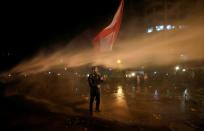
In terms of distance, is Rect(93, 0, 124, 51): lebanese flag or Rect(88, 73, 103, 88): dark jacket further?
Rect(88, 73, 103, 88): dark jacket

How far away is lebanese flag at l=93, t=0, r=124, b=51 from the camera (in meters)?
10.0

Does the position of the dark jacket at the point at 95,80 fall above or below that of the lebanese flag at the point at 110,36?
below

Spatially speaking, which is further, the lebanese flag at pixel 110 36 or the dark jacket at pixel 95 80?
the dark jacket at pixel 95 80

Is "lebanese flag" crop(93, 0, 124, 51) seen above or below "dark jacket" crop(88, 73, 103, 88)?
above

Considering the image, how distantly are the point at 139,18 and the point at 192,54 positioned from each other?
58485 mm

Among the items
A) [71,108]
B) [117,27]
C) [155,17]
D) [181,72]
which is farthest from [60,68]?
[155,17]

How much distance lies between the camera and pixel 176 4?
9456 centimetres

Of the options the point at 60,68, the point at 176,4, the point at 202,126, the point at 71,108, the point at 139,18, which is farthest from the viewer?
the point at 139,18

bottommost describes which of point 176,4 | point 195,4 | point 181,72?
point 181,72

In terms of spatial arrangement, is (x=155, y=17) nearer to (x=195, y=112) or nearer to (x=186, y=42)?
(x=186, y=42)

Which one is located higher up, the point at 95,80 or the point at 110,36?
the point at 110,36

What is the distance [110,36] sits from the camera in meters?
10.2

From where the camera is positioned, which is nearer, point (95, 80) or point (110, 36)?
point (110, 36)

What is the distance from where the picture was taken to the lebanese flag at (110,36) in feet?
32.9
